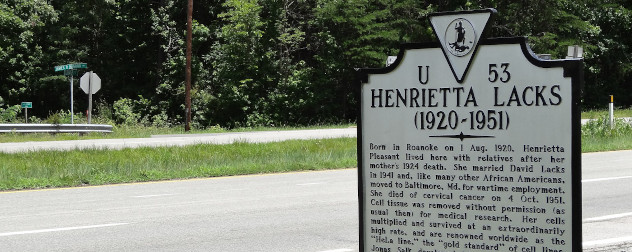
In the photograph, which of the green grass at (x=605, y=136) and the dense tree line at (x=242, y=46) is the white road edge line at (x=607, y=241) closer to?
the green grass at (x=605, y=136)

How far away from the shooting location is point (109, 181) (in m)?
14.7

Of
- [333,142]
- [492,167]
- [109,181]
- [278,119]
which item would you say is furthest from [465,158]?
[278,119]

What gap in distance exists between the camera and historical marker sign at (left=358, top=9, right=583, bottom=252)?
3.42m

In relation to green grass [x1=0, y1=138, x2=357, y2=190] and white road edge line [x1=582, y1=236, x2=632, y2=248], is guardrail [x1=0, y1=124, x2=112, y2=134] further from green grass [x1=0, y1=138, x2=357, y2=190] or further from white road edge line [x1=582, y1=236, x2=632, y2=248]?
white road edge line [x1=582, y1=236, x2=632, y2=248]

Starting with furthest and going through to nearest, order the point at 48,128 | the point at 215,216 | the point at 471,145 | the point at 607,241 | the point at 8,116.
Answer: the point at 8,116
the point at 48,128
the point at 215,216
the point at 607,241
the point at 471,145

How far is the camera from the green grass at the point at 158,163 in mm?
14841

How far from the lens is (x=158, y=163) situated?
56.3 feet

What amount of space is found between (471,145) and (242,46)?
3867 centimetres

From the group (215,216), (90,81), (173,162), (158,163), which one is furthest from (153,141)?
(215,216)

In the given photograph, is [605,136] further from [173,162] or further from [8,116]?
[8,116]

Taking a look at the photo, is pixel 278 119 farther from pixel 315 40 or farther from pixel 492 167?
pixel 492 167

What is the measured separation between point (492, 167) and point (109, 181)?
1205 cm

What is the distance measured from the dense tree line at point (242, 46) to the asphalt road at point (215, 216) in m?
26.8

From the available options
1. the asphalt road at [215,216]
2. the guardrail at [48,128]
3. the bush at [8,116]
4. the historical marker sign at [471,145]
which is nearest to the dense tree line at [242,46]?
the bush at [8,116]
